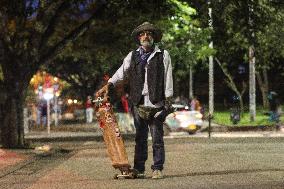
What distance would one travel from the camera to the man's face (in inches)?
376

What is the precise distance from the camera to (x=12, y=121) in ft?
65.4

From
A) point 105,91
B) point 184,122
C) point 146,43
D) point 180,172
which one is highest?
point 146,43

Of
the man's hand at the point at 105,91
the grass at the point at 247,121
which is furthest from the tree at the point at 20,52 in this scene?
the grass at the point at 247,121

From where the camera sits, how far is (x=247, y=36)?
18.2 metres

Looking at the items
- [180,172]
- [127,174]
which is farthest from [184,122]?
[127,174]

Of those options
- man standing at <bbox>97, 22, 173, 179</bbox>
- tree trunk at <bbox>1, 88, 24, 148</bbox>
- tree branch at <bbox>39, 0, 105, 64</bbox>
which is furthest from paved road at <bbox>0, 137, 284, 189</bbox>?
tree branch at <bbox>39, 0, 105, 64</bbox>

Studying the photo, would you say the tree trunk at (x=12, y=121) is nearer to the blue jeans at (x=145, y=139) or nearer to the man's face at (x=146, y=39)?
the blue jeans at (x=145, y=139)

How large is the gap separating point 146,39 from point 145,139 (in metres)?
1.24

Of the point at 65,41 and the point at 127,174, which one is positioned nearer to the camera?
the point at 127,174

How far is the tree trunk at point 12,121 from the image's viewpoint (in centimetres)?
1984

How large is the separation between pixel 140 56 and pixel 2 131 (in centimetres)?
1107

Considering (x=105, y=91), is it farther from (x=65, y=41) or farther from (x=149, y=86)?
(x=65, y=41)

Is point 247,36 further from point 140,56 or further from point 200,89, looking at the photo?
point 200,89

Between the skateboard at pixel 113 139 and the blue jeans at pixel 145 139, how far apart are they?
10.3 inches
